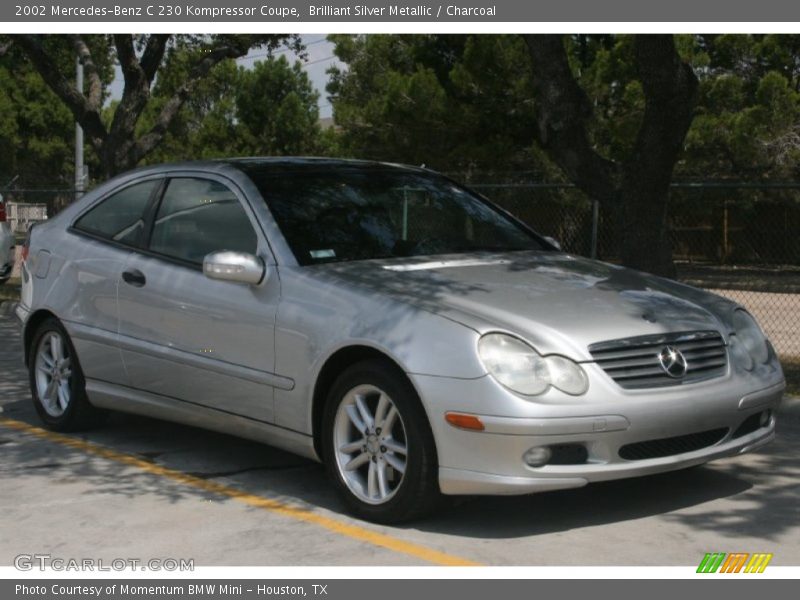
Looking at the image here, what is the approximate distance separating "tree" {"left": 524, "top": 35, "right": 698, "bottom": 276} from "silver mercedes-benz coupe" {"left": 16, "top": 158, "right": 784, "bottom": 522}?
215 centimetres

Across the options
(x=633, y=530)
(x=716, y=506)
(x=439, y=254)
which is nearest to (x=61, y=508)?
(x=439, y=254)

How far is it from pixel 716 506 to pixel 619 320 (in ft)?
3.64

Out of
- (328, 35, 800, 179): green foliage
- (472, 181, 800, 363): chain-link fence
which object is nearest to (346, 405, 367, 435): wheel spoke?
(472, 181, 800, 363): chain-link fence

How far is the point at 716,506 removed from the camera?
6.00m

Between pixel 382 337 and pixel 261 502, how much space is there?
117 centimetres

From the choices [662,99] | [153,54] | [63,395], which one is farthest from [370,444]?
[153,54]

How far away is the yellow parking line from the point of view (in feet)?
17.2

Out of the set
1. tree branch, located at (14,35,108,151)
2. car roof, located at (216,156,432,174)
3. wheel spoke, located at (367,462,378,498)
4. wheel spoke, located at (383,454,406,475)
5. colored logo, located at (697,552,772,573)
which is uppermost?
tree branch, located at (14,35,108,151)

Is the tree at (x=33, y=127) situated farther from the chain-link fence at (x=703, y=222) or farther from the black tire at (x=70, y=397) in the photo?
the black tire at (x=70, y=397)

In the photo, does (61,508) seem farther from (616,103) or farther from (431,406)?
(616,103)

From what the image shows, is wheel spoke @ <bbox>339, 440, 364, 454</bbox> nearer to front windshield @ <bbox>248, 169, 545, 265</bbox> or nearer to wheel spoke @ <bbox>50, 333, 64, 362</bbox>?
front windshield @ <bbox>248, 169, 545, 265</bbox>

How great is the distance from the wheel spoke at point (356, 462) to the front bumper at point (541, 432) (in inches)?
18.7

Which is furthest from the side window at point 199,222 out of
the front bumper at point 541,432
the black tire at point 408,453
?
the front bumper at point 541,432

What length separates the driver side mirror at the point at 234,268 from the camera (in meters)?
6.19
